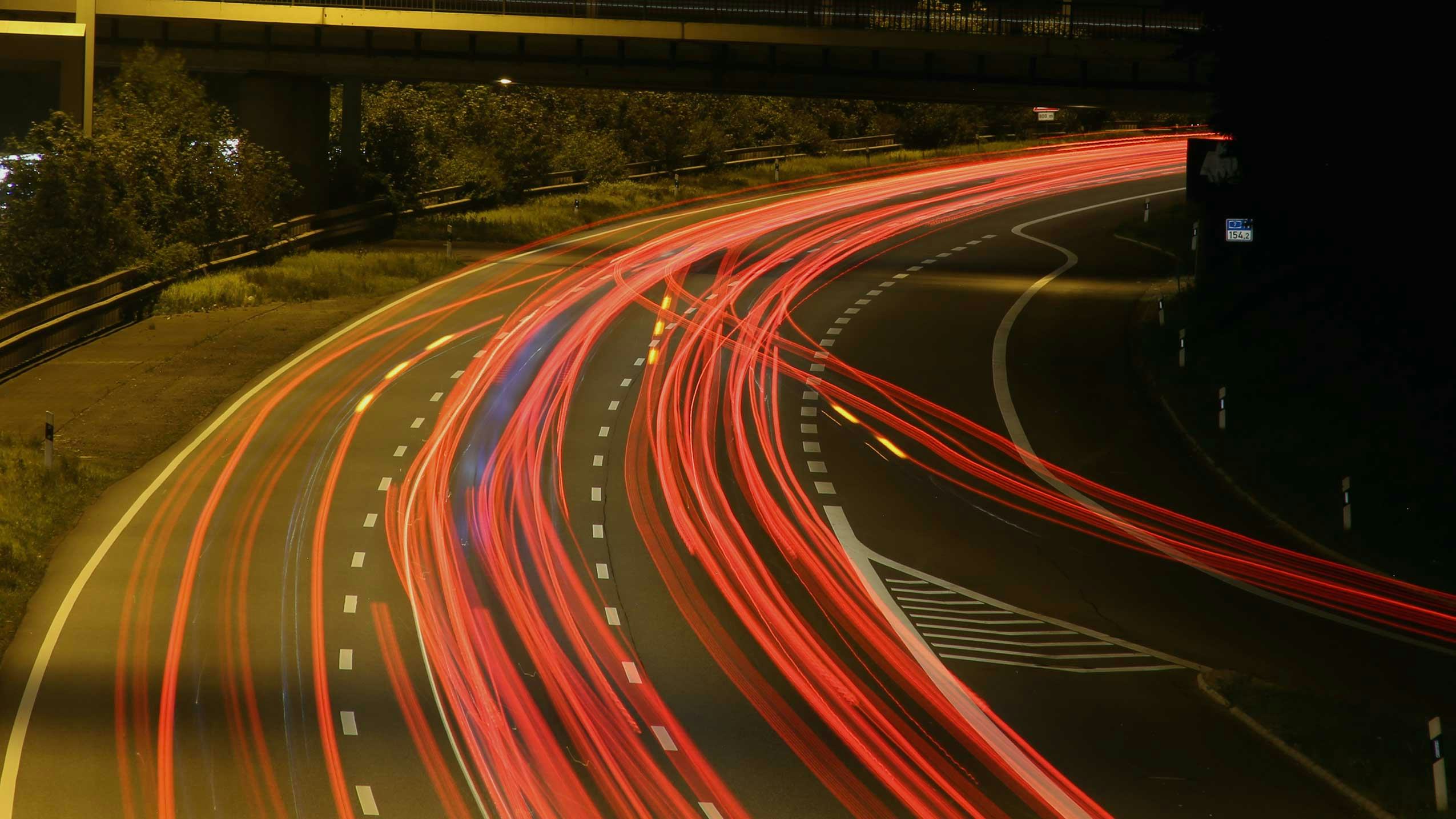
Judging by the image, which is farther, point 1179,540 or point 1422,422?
point 1422,422

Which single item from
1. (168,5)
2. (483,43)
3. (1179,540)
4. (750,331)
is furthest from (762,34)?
(1179,540)

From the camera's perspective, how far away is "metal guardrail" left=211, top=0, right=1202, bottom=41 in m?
48.8

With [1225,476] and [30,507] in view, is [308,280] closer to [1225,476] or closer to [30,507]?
[30,507]

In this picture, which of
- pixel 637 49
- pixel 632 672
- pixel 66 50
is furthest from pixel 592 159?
pixel 632 672

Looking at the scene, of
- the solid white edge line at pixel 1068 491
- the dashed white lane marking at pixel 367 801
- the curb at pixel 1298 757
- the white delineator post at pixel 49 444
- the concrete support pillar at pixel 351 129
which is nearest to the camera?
the dashed white lane marking at pixel 367 801

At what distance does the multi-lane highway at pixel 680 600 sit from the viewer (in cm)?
1442

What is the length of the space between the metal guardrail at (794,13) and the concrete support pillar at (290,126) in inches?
107

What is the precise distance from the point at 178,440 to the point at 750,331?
45.2 ft

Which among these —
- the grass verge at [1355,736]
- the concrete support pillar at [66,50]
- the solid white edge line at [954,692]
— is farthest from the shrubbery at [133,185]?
the grass verge at [1355,736]

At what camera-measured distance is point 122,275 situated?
37000mm

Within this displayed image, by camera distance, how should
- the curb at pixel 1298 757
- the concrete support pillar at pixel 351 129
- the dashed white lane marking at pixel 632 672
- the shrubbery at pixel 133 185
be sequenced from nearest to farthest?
the curb at pixel 1298 757
the dashed white lane marking at pixel 632 672
the shrubbery at pixel 133 185
the concrete support pillar at pixel 351 129

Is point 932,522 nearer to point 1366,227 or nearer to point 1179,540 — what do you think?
point 1179,540

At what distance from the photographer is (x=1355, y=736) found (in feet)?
50.8

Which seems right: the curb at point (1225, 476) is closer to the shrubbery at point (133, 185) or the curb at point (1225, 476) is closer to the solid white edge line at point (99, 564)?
the solid white edge line at point (99, 564)
